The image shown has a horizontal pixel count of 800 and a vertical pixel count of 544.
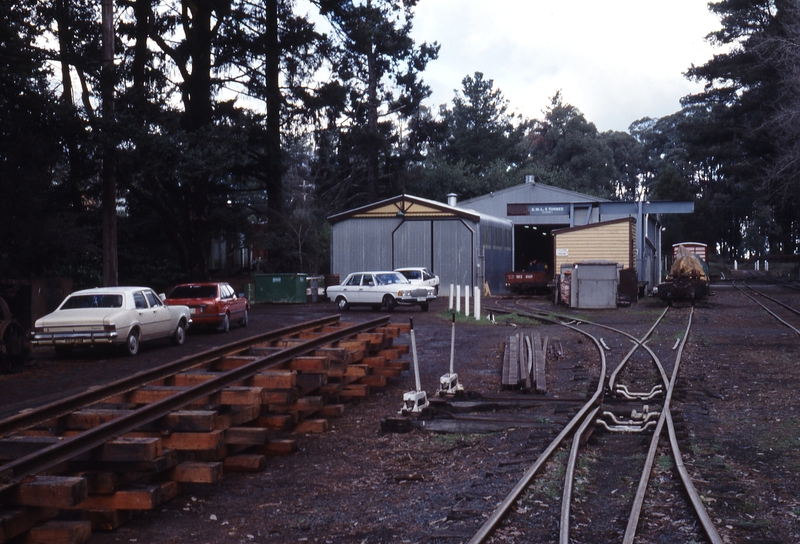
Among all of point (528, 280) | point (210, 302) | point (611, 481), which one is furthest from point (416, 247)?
point (611, 481)

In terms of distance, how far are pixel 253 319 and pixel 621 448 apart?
2107 centimetres

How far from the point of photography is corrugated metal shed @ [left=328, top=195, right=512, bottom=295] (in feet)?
136

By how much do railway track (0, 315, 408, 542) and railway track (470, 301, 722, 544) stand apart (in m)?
2.57

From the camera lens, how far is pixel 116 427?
6.91m

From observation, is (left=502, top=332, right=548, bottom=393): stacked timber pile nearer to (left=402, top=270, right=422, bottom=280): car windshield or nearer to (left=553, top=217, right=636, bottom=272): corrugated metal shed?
(left=402, top=270, right=422, bottom=280): car windshield

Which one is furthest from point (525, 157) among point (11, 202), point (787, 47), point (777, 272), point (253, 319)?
point (11, 202)

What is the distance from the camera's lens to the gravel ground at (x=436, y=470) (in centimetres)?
615

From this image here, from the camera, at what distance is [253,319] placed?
28562 millimetres

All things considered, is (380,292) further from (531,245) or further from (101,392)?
(531,245)

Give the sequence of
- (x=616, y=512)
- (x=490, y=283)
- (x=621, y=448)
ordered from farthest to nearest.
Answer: (x=490, y=283)
(x=621, y=448)
(x=616, y=512)

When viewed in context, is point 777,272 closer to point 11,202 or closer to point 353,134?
point 353,134

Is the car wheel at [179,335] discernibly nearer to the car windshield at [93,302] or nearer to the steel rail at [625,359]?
the car windshield at [93,302]

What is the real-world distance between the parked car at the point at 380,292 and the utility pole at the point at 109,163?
10627mm

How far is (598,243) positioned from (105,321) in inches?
1043
